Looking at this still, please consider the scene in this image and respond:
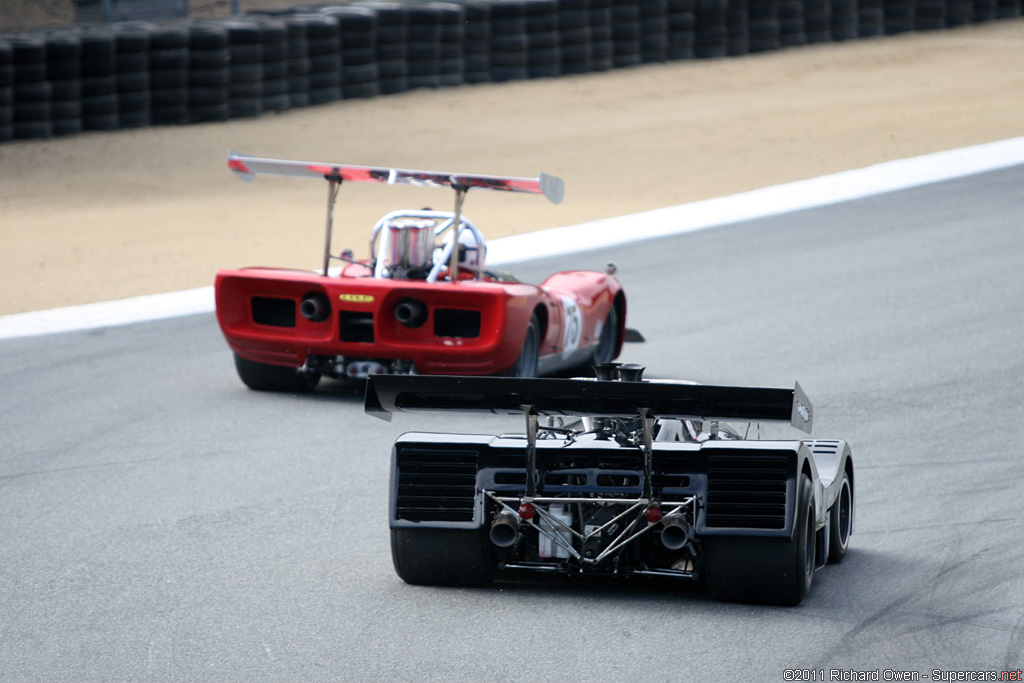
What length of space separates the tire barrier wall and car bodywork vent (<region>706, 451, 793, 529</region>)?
17.1m

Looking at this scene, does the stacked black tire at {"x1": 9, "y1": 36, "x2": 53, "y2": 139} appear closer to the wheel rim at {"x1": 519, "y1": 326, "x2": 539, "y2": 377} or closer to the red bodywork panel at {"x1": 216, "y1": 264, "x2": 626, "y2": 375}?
the red bodywork panel at {"x1": 216, "y1": 264, "x2": 626, "y2": 375}

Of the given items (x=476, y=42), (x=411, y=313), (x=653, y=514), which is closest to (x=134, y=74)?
(x=476, y=42)

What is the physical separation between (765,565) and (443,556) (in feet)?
→ 4.27

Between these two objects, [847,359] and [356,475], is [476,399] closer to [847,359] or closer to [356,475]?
[356,475]

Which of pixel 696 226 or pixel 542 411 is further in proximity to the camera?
pixel 696 226

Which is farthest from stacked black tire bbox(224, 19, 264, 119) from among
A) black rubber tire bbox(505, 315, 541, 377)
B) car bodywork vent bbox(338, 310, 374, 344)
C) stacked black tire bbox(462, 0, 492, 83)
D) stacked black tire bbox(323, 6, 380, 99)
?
black rubber tire bbox(505, 315, 541, 377)

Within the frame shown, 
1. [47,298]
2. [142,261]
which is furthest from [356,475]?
[142,261]

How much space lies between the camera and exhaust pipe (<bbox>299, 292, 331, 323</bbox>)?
9.95m

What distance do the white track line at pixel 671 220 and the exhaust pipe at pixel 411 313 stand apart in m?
4.53

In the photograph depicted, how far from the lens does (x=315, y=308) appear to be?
32.6ft

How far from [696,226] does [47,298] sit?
749 cm

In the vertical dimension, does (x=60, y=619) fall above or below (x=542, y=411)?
below

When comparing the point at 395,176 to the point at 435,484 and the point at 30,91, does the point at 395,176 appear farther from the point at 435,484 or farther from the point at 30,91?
the point at 30,91

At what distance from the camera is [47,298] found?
14562 millimetres
